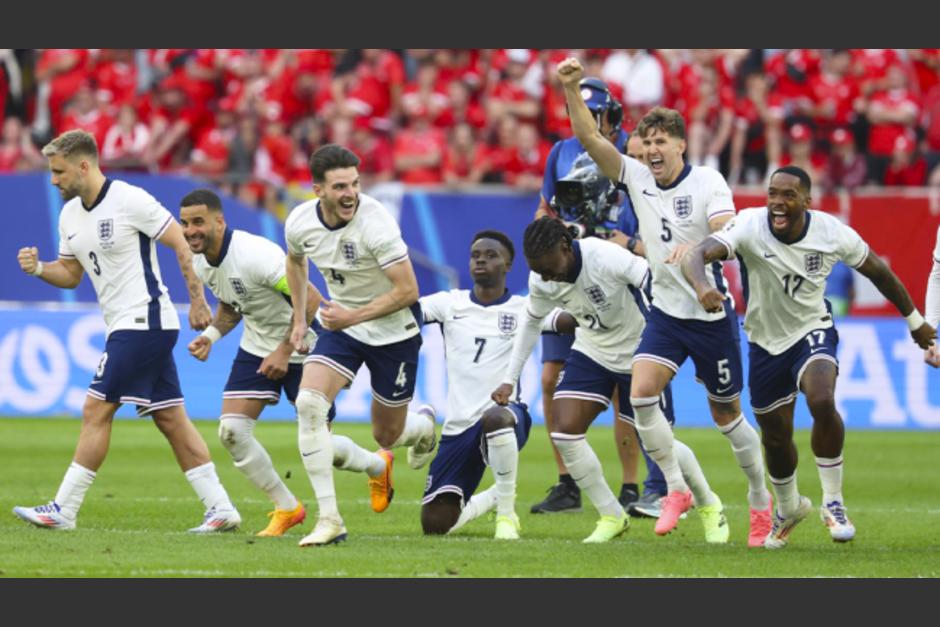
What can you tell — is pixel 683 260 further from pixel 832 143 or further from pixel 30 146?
pixel 30 146

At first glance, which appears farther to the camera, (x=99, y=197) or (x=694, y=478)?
(x=99, y=197)

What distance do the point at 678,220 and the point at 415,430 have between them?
278 cm

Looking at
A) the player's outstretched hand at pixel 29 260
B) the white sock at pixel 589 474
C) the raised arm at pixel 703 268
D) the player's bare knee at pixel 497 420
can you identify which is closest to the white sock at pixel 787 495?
the white sock at pixel 589 474

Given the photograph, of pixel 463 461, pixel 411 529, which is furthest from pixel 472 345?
pixel 411 529

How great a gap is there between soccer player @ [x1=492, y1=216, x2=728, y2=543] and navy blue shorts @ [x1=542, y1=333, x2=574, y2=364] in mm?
1518

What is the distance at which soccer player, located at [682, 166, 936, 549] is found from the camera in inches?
408

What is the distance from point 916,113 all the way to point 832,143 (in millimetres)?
1231

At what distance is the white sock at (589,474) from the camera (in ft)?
37.0

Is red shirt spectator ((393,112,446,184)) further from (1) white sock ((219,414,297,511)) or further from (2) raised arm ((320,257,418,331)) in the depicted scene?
(2) raised arm ((320,257,418,331))

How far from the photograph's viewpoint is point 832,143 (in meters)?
22.5

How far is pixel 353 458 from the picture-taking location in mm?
11750

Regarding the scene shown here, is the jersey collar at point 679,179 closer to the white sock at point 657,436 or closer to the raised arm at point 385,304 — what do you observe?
the white sock at point 657,436

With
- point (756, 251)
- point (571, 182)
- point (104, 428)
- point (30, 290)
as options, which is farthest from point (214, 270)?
point (30, 290)

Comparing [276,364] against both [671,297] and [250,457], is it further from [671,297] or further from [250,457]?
[671,297]
